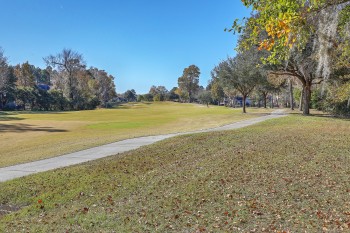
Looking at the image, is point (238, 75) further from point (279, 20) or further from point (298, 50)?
point (279, 20)

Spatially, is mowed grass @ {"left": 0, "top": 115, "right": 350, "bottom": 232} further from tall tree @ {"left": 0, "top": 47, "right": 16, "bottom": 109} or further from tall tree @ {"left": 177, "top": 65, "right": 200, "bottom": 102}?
tall tree @ {"left": 177, "top": 65, "right": 200, "bottom": 102}

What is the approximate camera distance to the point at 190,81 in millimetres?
121125

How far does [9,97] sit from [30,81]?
75.6 feet

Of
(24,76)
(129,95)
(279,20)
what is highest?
(24,76)

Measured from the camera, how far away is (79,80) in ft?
282

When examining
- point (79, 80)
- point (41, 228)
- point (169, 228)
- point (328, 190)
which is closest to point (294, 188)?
point (328, 190)

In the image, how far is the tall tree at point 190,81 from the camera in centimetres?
12000

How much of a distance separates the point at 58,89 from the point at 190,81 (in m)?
53.3

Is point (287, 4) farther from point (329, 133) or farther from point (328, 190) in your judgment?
point (329, 133)

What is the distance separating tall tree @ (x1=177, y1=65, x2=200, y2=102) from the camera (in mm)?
120000

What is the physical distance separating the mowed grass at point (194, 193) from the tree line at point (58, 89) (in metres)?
57.8

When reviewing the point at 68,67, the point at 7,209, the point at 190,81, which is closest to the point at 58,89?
the point at 68,67

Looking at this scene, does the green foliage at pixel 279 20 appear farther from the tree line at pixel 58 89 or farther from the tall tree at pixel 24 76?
the tall tree at pixel 24 76

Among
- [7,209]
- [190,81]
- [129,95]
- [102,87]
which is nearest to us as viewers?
[7,209]
